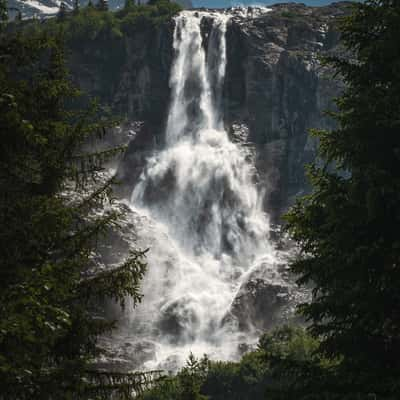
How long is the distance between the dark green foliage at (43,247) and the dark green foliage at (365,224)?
3569mm

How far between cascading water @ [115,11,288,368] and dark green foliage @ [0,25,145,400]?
130ft

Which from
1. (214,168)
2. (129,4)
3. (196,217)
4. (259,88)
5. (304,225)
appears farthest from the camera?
Result: (129,4)

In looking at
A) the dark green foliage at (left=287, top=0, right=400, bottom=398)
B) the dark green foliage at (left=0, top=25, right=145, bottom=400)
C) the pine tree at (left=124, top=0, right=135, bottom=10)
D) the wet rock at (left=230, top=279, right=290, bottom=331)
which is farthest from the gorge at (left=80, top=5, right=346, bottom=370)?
the dark green foliage at (left=0, top=25, right=145, bottom=400)

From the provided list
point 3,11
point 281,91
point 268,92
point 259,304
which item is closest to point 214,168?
point 268,92

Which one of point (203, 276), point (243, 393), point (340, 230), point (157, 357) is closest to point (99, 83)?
point (203, 276)

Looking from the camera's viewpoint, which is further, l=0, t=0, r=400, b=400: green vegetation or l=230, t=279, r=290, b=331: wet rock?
l=230, t=279, r=290, b=331: wet rock

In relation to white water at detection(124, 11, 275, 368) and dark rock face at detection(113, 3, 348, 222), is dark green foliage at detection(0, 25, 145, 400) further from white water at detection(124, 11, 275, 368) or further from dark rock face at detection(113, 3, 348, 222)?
dark rock face at detection(113, 3, 348, 222)

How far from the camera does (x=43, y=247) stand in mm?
8789

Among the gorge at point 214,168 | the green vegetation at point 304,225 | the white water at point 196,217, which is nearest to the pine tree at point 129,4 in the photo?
the gorge at point 214,168

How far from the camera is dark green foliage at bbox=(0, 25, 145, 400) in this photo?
5.92 meters

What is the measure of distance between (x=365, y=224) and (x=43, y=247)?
563 cm

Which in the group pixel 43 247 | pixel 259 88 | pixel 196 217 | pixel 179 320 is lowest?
pixel 179 320

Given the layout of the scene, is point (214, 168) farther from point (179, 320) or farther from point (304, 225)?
point (304, 225)

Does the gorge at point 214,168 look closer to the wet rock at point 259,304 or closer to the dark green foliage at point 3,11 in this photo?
the wet rock at point 259,304
